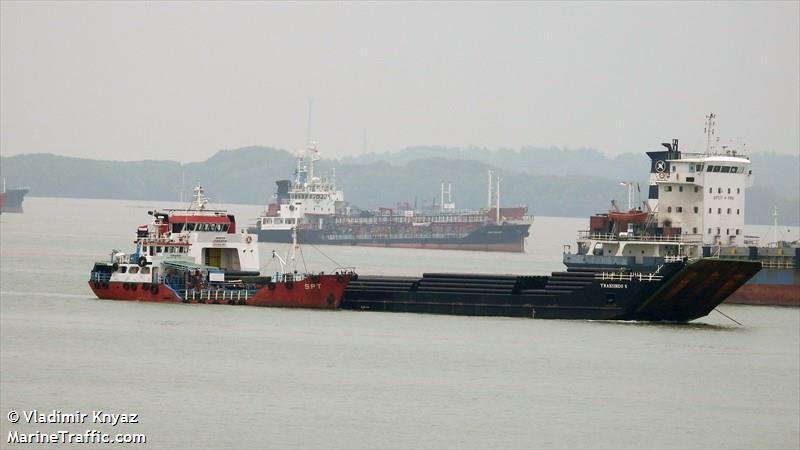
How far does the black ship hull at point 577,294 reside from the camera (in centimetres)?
5350

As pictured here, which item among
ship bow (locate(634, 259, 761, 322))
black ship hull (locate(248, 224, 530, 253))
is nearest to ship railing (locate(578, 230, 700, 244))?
ship bow (locate(634, 259, 761, 322))

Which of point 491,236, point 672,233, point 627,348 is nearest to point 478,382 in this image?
point 627,348

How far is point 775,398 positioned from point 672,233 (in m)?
30.9

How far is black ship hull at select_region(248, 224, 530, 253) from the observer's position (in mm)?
139250

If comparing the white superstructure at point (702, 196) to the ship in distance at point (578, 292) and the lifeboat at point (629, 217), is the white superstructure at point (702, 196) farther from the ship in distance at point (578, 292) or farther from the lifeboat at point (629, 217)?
the ship in distance at point (578, 292)

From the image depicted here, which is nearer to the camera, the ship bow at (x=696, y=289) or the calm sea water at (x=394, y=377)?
the calm sea water at (x=394, y=377)

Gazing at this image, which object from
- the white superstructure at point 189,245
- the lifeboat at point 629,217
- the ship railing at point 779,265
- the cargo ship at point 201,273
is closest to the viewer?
the cargo ship at point 201,273

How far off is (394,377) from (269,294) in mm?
16216

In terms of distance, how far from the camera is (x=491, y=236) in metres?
140

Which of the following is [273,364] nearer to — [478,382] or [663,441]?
[478,382]

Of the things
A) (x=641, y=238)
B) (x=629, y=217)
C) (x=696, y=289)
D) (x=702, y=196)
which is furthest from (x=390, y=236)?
(x=696, y=289)

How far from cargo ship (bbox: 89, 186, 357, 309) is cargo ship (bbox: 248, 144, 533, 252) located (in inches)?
2996

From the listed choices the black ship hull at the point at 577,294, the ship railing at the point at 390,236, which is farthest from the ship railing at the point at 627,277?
the ship railing at the point at 390,236

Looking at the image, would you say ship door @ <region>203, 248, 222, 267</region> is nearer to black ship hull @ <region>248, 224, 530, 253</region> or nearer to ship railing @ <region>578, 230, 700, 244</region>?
ship railing @ <region>578, 230, 700, 244</region>
